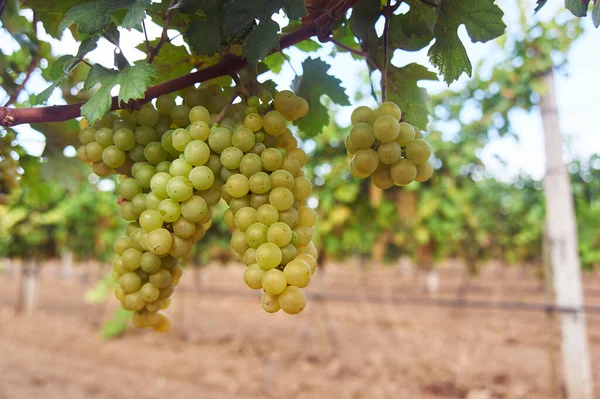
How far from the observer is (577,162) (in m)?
8.63

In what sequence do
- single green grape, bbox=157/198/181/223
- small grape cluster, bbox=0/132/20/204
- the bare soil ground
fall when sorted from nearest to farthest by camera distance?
single green grape, bbox=157/198/181/223, small grape cluster, bbox=0/132/20/204, the bare soil ground

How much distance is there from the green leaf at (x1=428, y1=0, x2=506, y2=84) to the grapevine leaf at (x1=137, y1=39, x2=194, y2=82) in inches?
18.6

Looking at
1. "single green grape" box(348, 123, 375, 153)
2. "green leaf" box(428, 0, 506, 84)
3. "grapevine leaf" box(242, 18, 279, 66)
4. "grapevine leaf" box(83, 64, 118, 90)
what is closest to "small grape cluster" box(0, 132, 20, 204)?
"grapevine leaf" box(83, 64, 118, 90)

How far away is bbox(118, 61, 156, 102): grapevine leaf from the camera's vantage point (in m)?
0.76

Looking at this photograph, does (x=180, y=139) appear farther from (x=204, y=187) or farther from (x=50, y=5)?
(x=50, y=5)

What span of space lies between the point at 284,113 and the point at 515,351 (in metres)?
8.86

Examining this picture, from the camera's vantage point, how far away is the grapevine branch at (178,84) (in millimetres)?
824

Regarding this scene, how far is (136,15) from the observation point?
2.35 feet

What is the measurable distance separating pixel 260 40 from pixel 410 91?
0.40m

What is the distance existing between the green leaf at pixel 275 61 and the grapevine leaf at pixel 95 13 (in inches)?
14.8

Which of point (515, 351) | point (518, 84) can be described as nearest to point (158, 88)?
point (518, 84)

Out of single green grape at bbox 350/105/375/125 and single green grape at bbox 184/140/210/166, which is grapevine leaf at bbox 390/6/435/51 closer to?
single green grape at bbox 350/105/375/125

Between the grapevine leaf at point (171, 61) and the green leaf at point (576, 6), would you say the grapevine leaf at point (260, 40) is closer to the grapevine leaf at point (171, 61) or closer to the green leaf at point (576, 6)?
the grapevine leaf at point (171, 61)

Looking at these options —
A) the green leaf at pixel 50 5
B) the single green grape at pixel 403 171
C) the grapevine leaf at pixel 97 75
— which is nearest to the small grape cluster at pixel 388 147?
the single green grape at pixel 403 171
